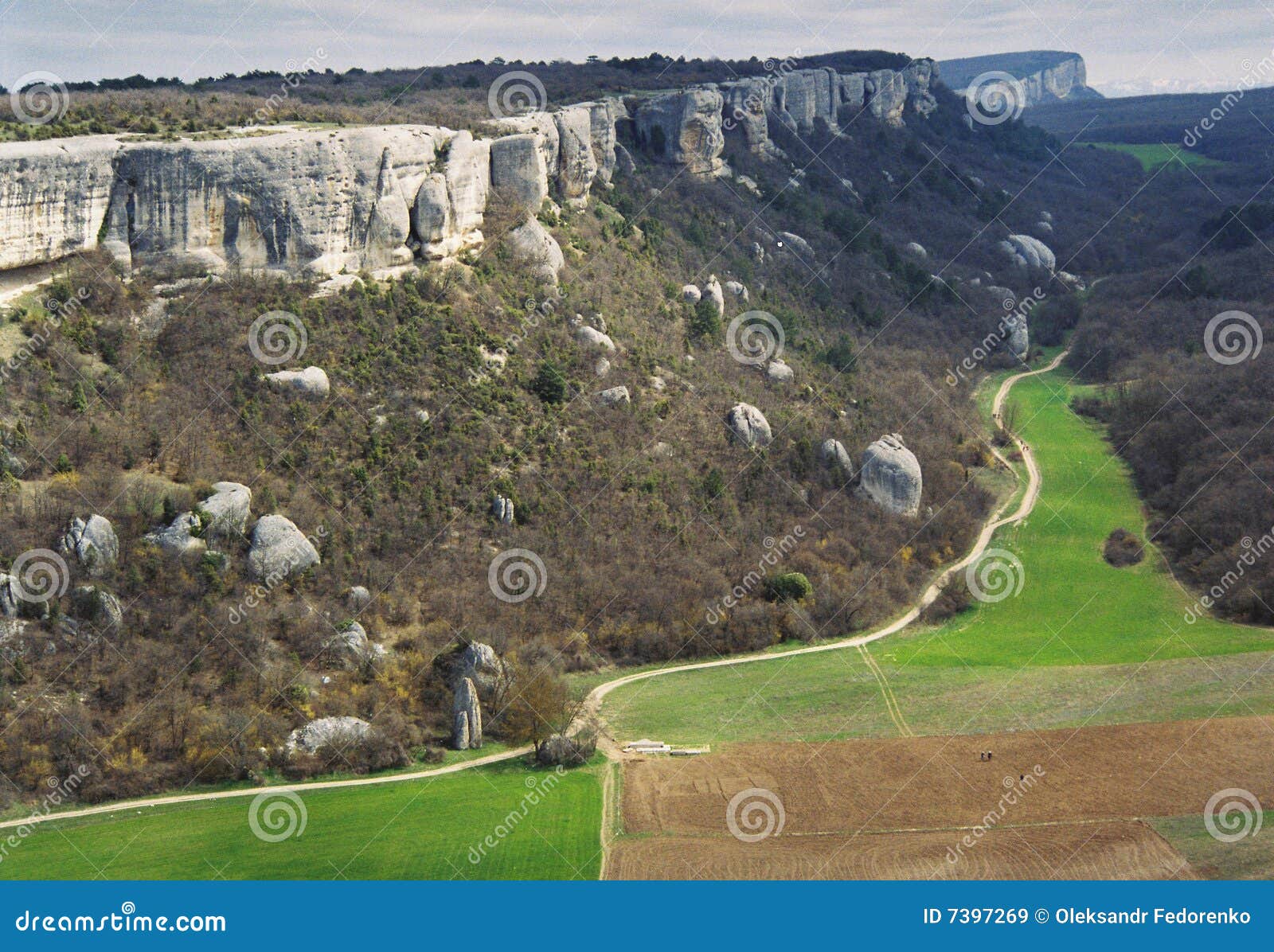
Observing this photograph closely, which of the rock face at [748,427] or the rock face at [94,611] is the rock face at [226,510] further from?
the rock face at [748,427]

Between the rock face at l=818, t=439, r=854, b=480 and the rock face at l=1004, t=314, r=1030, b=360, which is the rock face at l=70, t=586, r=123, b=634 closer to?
the rock face at l=818, t=439, r=854, b=480

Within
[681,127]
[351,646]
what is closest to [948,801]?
[351,646]

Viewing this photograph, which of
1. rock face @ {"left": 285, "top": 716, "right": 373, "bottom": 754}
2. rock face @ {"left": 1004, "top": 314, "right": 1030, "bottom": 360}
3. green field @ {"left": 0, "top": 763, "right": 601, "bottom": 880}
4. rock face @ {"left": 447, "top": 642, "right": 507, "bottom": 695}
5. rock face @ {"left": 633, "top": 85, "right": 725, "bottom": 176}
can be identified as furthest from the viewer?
rock face @ {"left": 1004, "top": 314, "right": 1030, "bottom": 360}

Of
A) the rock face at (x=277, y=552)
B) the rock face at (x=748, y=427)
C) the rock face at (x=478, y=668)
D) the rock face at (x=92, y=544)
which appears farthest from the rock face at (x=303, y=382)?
the rock face at (x=748, y=427)

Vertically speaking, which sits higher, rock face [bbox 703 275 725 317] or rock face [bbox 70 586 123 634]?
rock face [bbox 703 275 725 317]

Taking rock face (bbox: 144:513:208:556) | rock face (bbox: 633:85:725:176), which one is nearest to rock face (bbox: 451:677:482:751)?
rock face (bbox: 144:513:208:556)

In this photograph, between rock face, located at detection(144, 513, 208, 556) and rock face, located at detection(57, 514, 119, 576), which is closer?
rock face, located at detection(57, 514, 119, 576)

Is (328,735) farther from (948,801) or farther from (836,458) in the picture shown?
(836,458)
